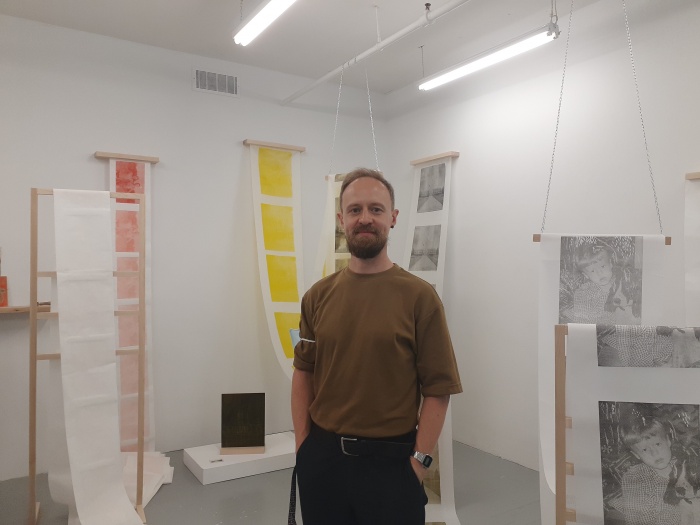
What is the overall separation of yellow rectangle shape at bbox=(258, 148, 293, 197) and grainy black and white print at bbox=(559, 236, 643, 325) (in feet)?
8.79

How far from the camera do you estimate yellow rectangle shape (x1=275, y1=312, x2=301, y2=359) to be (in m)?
4.55

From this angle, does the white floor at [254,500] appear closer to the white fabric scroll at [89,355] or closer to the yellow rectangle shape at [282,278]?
the white fabric scroll at [89,355]

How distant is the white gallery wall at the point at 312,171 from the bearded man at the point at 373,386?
7.31ft

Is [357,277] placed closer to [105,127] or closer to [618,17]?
[618,17]

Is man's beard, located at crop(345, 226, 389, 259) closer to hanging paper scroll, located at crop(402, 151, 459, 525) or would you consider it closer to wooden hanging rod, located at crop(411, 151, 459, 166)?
hanging paper scroll, located at crop(402, 151, 459, 525)

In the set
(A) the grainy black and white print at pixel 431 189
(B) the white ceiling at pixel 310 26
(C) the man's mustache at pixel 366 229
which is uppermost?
(B) the white ceiling at pixel 310 26

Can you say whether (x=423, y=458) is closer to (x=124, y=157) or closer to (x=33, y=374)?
(x=33, y=374)

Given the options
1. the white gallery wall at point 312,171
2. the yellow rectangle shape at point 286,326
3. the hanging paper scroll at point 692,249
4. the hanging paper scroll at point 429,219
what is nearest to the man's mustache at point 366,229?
the hanging paper scroll at point 692,249

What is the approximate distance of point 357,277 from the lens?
182 centimetres

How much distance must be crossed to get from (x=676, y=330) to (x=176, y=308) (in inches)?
143

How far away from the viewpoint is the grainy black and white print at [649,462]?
1816 millimetres

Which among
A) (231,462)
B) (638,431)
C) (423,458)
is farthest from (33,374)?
(638,431)

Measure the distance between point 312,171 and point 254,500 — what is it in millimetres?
2947

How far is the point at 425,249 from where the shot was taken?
4750 millimetres
